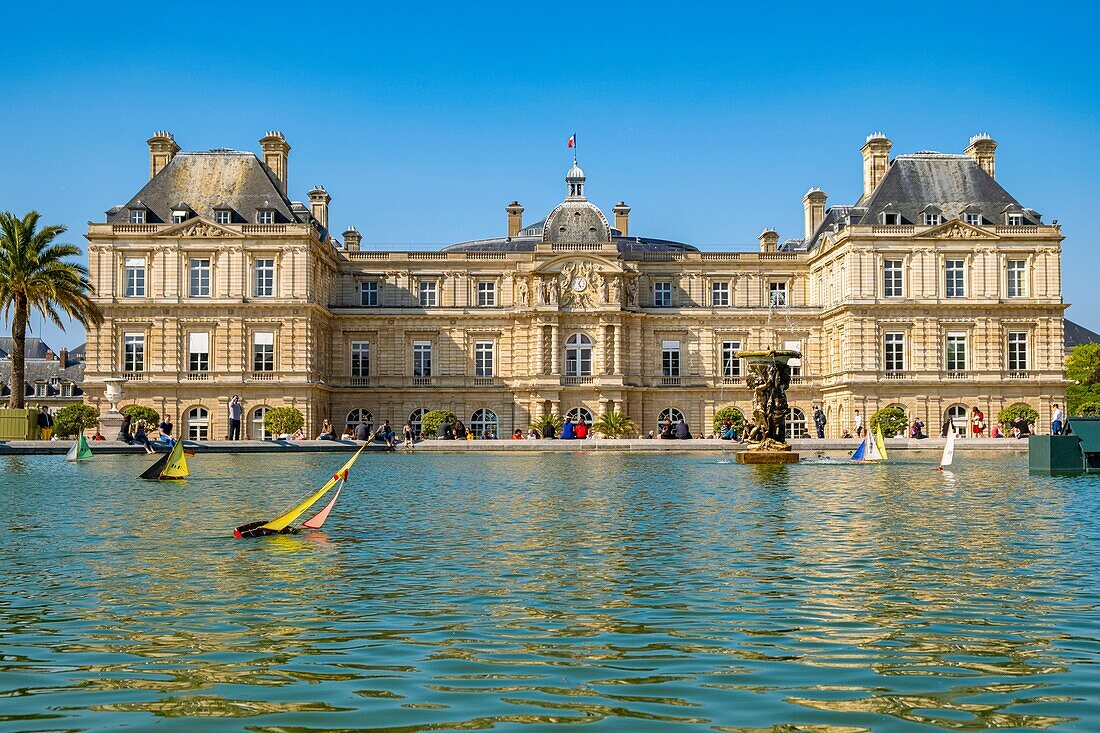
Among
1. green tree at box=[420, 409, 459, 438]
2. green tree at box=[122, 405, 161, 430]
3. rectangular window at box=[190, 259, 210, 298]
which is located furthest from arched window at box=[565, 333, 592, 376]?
green tree at box=[122, 405, 161, 430]

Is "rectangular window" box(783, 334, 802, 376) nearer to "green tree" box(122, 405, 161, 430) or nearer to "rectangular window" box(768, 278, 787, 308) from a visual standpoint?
"rectangular window" box(768, 278, 787, 308)

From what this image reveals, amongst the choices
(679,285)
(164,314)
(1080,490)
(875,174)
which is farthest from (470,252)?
(1080,490)

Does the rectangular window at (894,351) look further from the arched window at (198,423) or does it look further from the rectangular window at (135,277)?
the rectangular window at (135,277)

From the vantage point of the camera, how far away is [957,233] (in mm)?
64312

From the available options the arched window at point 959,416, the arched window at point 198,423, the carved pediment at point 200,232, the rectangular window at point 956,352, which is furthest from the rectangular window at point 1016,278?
the arched window at point 198,423

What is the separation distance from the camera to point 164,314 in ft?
207

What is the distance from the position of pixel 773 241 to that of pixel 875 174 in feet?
30.0

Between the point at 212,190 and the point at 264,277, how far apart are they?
608 cm

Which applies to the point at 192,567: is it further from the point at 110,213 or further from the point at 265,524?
the point at 110,213

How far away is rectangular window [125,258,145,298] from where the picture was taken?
63.2 metres

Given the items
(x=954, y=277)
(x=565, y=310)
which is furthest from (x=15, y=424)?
(x=954, y=277)

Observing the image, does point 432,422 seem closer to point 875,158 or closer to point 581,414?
point 581,414

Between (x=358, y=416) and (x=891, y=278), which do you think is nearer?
(x=891, y=278)

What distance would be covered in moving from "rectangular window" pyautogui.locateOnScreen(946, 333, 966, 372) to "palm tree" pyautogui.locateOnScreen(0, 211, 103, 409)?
44.2 m
